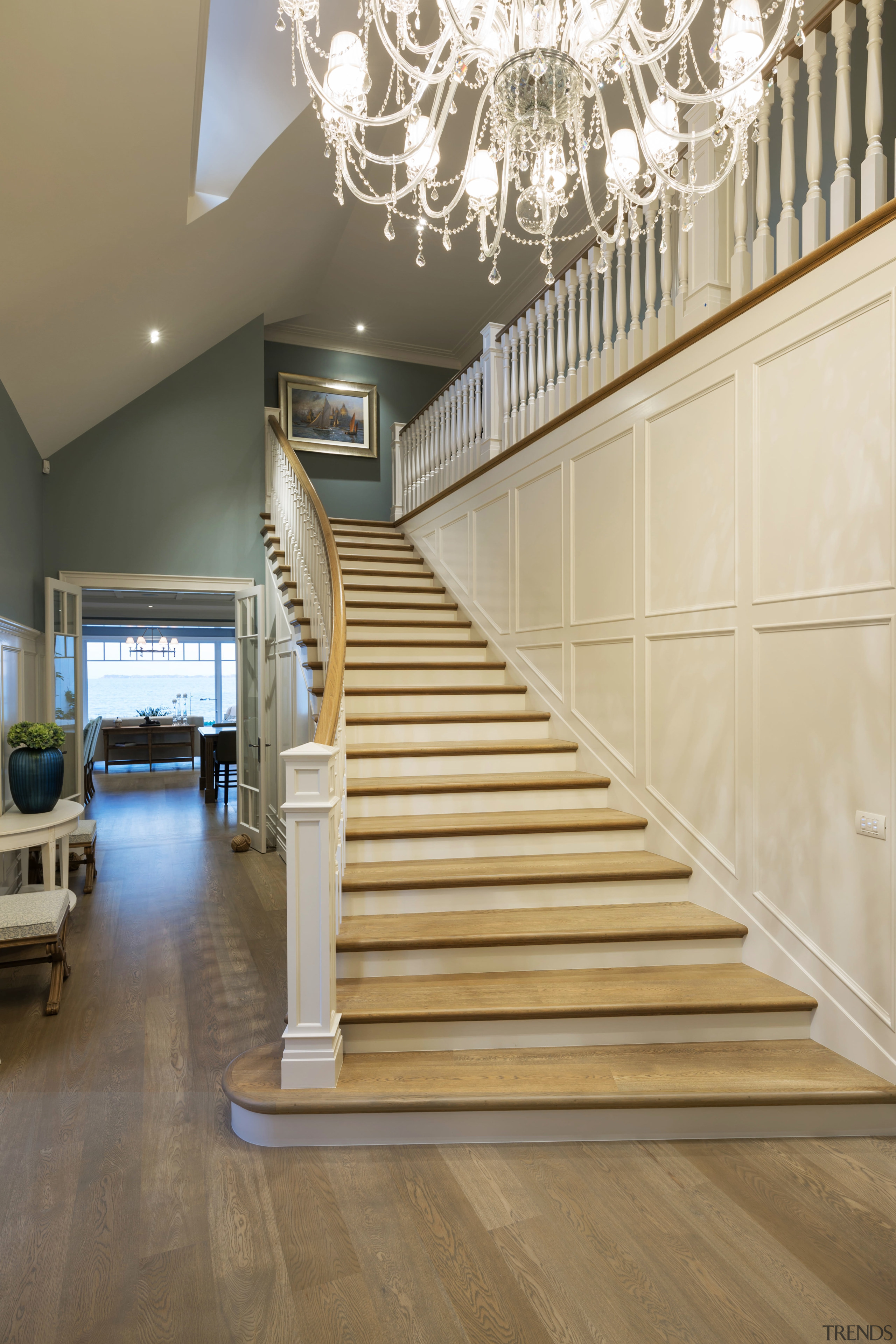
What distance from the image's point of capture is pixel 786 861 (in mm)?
2768

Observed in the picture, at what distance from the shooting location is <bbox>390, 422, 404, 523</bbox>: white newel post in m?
7.77

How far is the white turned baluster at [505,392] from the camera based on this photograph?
5.32m

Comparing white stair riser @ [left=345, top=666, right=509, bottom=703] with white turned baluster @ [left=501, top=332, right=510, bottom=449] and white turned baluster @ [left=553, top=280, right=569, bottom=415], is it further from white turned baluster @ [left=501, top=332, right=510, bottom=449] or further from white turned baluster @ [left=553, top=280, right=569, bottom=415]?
white turned baluster @ [left=553, top=280, right=569, bottom=415]

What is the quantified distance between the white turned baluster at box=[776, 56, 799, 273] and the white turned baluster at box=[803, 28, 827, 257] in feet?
0.22

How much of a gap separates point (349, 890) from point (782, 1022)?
5.52 feet

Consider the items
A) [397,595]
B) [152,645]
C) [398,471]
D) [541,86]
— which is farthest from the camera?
[152,645]

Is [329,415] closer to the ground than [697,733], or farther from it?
farther from it

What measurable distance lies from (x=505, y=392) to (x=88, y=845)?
437cm

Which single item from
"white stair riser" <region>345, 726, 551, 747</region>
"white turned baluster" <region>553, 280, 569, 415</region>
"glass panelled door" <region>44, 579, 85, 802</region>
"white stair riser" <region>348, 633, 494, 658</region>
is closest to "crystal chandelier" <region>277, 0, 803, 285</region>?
"white turned baluster" <region>553, 280, 569, 415</region>

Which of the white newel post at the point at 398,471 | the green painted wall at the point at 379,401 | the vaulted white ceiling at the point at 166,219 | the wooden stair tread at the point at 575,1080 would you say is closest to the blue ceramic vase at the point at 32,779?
the wooden stair tread at the point at 575,1080

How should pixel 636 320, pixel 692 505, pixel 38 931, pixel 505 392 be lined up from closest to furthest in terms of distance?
1. pixel 38 931
2. pixel 692 505
3. pixel 636 320
4. pixel 505 392

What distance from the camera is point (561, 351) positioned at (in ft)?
14.7

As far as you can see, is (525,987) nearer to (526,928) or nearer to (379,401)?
(526,928)

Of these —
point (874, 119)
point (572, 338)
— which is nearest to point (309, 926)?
point (874, 119)
